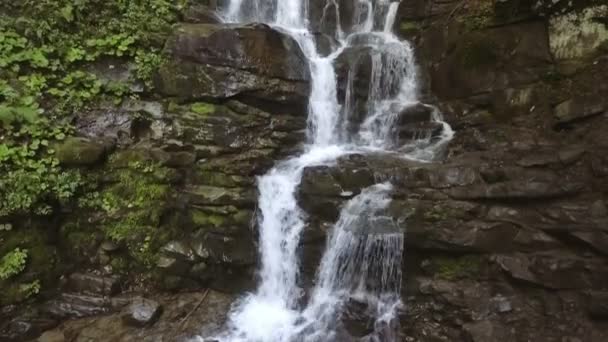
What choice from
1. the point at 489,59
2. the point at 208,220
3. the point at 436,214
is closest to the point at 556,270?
the point at 436,214

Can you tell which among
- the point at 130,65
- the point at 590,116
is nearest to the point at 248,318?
the point at 130,65

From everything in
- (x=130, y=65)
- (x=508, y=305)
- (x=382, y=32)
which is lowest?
(x=508, y=305)

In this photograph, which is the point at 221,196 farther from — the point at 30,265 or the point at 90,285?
the point at 30,265

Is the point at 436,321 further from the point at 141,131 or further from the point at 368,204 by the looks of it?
the point at 141,131

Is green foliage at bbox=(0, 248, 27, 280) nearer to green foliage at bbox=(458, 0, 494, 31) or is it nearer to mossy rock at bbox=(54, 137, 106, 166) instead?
mossy rock at bbox=(54, 137, 106, 166)

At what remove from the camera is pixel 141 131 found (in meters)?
7.11

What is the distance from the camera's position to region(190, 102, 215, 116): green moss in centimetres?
748

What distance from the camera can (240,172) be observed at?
6957 mm

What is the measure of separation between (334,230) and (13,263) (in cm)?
465

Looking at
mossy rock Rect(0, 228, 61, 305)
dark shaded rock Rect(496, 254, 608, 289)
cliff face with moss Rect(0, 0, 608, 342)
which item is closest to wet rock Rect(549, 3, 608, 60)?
cliff face with moss Rect(0, 0, 608, 342)

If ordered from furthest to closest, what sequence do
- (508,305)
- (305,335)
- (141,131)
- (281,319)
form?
(141,131), (281,319), (305,335), (508,305)

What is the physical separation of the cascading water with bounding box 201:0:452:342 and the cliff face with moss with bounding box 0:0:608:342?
270 mm

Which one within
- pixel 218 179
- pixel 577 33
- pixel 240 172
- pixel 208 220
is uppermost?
pixel 577 33

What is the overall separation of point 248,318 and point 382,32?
27.4 ft
